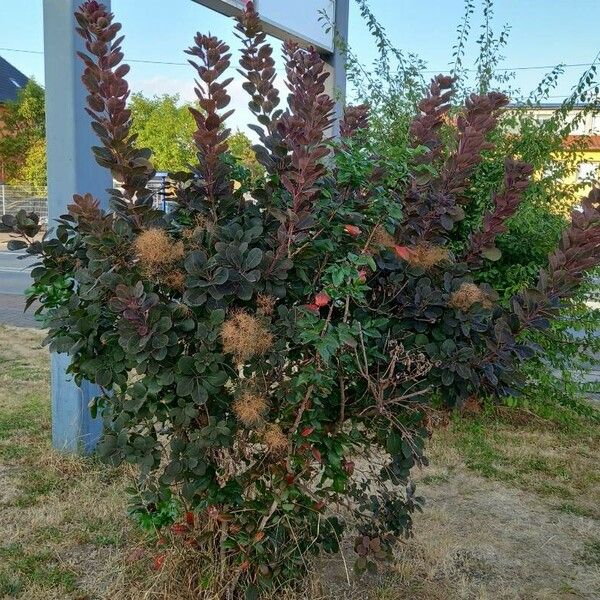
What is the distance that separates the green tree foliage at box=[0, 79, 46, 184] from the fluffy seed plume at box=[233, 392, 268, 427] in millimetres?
26659

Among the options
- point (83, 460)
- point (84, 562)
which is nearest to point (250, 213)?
point (84, 562)

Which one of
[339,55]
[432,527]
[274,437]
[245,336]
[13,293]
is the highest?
[339,55]

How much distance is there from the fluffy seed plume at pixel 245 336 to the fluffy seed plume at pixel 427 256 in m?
0.51

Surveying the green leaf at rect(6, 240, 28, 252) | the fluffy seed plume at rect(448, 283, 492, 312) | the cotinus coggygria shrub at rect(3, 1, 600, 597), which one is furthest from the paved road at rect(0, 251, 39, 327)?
the fluffy seed plume at rect(448, 283, 492, 312)

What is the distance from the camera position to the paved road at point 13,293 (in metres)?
9.25

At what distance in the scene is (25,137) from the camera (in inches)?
1098

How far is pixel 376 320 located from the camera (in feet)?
6.64

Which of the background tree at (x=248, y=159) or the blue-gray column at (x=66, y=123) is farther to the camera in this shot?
the blue-gray column at (x=66, y=123)

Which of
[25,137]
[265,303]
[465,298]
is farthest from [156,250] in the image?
[25,137]

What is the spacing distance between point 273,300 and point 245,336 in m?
0.15

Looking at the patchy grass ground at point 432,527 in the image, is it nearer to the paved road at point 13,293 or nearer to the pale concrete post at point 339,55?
the paved road at point 13,293

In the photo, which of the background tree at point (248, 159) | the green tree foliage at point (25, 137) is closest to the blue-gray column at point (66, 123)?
the background tree at point (248, 159)

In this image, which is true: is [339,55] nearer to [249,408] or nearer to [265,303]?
[265,303]

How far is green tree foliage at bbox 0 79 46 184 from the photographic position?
27.0m
